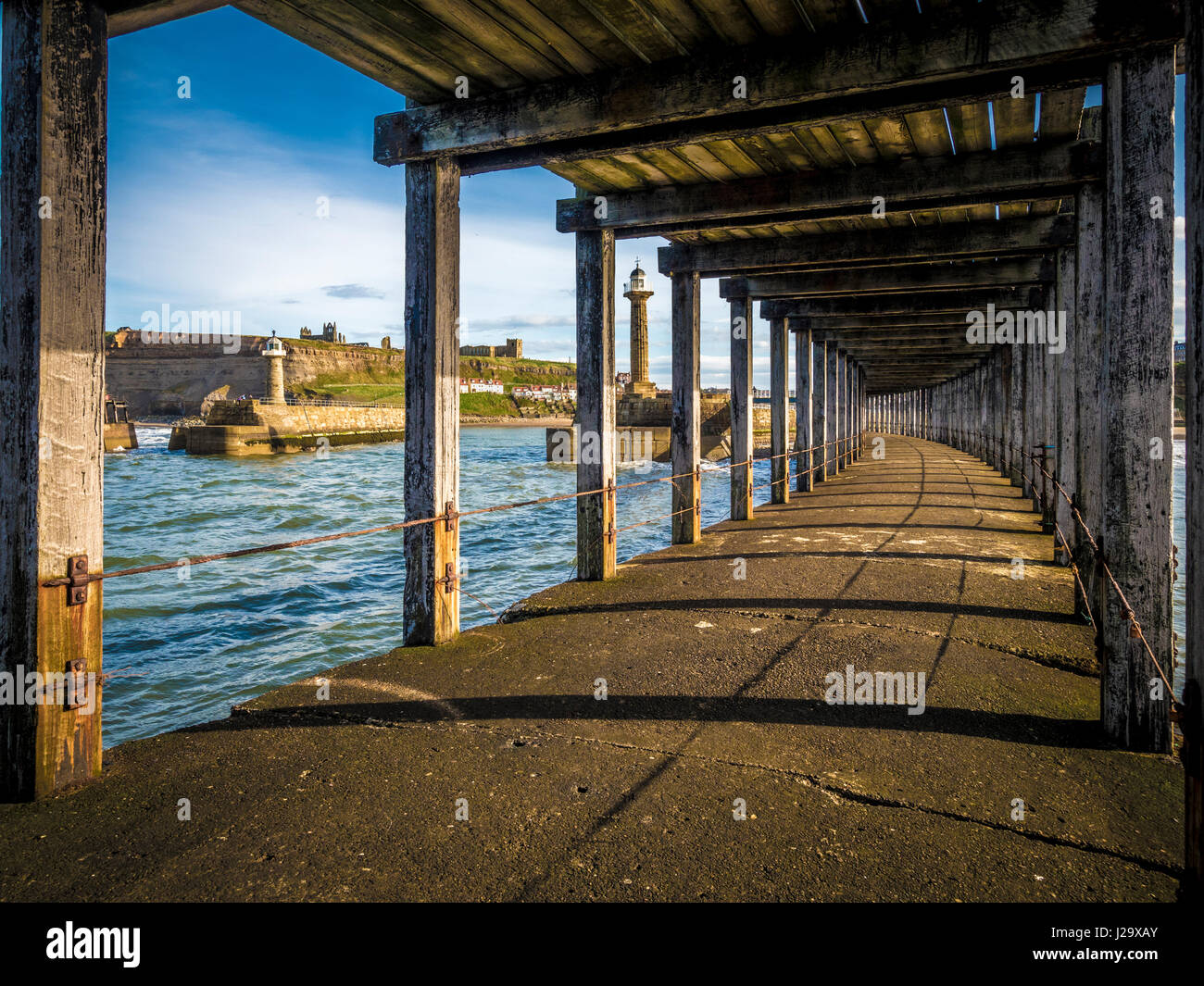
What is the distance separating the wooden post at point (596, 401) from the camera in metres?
7.64

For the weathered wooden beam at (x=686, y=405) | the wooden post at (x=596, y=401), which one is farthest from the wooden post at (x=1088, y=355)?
the weathered wooden beam at (x=686, y=405)

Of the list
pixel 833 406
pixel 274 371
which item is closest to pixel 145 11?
pixel 833 406

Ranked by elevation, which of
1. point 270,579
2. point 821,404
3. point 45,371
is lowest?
point 270,579

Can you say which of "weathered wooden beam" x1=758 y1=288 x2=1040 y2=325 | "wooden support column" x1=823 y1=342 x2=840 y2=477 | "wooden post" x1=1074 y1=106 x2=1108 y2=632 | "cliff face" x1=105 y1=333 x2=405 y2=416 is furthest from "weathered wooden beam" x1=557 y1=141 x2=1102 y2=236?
"cliff face" x1=105 y1=333 x2=405 y2=416

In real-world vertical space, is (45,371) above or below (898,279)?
below

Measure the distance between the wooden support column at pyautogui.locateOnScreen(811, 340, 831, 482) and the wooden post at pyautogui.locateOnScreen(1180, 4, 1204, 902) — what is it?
Answer: 1711 cm

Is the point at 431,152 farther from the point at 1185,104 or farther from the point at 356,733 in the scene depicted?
A: the point at 1185,104

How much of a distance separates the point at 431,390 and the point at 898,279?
8.57 m

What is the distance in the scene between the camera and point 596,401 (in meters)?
7.62

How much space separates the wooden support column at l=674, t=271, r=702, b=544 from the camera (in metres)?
10.0

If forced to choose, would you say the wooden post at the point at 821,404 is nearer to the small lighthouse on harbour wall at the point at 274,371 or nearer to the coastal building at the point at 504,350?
the small lighthouse on harbour wall at the point at 274,371

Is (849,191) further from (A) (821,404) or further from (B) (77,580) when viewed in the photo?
(A) (821,404)

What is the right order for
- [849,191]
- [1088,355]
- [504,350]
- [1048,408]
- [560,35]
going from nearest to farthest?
[560,35] → [1088,355] → [849,191] → [1048,408] → [504,350]
